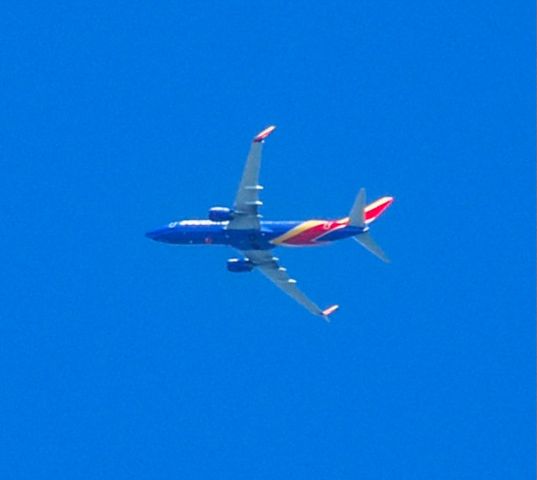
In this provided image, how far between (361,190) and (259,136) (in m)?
7.51

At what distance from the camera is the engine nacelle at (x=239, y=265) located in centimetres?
16050

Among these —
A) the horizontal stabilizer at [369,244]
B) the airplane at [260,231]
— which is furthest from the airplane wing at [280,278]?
the horizontal stabilizer at [369,244]

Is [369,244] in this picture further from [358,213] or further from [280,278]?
[280,278]

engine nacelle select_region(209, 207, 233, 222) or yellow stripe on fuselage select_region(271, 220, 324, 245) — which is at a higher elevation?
engine nacelle select_region(209, 207, 233, 222)

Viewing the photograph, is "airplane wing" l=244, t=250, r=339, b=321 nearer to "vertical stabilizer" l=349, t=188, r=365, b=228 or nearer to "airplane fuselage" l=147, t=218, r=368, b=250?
"airplane fuselage" l=147, t=218, r=368, b=250

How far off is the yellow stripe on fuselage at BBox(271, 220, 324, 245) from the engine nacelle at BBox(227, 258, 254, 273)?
519 centimetres

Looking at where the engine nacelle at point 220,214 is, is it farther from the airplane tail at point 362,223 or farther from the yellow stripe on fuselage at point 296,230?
the airplane tail at point 362,223

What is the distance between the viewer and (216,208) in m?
155

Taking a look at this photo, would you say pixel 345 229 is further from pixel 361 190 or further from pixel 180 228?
pixel 180 228

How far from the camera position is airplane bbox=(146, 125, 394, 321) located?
5950 inches

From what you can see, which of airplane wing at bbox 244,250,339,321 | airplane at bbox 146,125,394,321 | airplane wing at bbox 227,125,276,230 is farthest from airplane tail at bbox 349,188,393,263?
airplane wing at bbox 244,250,339,321

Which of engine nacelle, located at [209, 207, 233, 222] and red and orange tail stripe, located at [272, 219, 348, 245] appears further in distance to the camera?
engine nacelle, located at [209, 207, 233, 222]

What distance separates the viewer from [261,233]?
155 meters

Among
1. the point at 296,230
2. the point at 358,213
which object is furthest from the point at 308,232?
the point at 358,213
